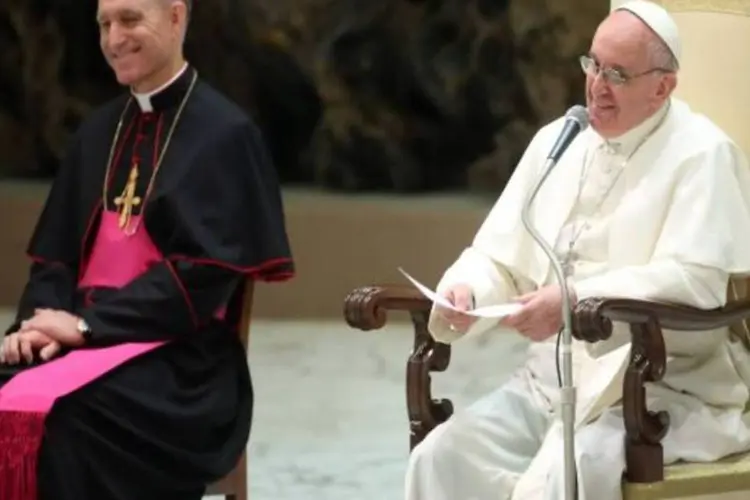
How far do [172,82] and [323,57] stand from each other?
5580 mm

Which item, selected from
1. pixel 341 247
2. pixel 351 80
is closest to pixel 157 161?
pixel 341 247

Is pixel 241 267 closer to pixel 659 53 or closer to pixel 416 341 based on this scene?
pixel 416 341

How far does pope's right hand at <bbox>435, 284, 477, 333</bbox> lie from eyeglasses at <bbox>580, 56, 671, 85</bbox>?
0.57m

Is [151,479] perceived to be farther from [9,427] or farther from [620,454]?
[620,454]

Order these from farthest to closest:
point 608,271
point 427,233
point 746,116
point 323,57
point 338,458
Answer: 1. point 323,57
2. point 427,233
3. point 338,458
4. point 746,116
5. point 608,271

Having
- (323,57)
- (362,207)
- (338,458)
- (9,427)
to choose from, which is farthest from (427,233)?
(9,427)

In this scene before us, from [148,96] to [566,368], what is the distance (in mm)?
1671

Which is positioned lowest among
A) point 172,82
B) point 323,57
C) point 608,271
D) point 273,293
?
point 273,293

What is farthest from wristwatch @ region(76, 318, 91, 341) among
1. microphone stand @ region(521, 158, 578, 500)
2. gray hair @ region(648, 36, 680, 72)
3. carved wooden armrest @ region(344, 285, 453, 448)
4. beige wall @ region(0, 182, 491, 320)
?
beige wall @ region(0, 182, 491, 320)

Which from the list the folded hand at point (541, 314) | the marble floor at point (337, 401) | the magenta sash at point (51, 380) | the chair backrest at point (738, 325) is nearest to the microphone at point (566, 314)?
the folded hand at point (541, 314)

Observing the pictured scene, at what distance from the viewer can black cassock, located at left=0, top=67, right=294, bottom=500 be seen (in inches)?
146

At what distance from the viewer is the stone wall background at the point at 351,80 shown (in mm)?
9367

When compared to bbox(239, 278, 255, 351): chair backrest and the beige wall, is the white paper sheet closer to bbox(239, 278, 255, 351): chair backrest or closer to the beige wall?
bbox(239, 278, 255, 351): chair backrest

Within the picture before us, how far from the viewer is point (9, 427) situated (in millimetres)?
3621
